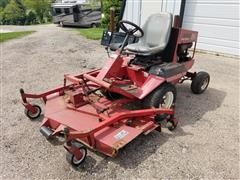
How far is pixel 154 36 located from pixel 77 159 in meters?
2.21

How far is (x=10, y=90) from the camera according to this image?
15.6 ft

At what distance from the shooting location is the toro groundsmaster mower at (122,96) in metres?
2.68

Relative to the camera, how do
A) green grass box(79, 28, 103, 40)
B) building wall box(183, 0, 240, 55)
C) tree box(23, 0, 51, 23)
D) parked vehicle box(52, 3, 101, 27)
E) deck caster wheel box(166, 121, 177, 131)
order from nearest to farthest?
1. deck caster wheel box(166, 121, 177, 131)
2. building wall box(183, 0, 240, 55)
3. green grass box(79, 28, 103, 40)
4. parked vehicle box(52, 3, 101, 27)
5. tree box(23, 0, 51, 23)

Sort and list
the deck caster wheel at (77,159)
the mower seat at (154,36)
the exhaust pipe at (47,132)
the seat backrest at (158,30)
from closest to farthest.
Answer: the deck caster wheel at (77,159) → the exhaust pipe at (47,132) → the mower seat at (154,36) → the seat backrest at (158,30)

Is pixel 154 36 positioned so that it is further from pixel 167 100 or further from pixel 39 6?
pixel 39 6

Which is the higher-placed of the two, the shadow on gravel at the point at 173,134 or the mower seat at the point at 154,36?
the mower seat at the point at 154,36

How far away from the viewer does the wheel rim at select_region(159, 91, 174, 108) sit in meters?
3.52

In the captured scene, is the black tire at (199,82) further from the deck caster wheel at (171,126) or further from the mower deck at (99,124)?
the mower deck at (99,124)

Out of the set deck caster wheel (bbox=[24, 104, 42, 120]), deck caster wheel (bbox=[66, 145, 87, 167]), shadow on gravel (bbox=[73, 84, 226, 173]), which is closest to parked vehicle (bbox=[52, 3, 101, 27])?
shadow on gravel (bbox=[73, 84, 226, 173])

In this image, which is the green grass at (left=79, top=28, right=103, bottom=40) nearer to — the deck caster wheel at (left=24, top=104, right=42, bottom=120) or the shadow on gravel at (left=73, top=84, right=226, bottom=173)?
the shadow on gravel at (left=73, top=84, right=226, bottom=173)

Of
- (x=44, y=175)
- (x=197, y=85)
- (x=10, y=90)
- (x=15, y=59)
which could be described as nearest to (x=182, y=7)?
(x=197, y=85)

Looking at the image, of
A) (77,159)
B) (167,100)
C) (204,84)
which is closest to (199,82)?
(204,84)

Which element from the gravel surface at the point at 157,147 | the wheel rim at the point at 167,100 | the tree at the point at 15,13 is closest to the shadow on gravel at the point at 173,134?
the gravel surface at the point at 157,147

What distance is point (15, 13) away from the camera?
88.7ft
